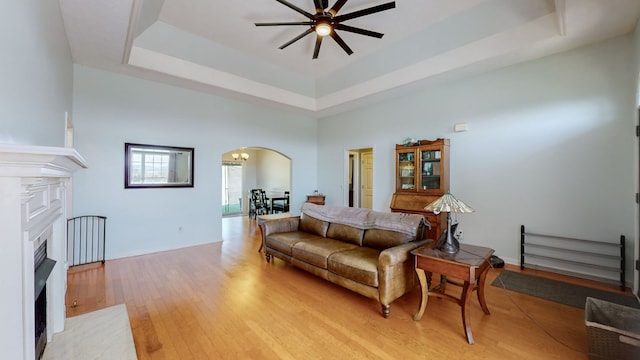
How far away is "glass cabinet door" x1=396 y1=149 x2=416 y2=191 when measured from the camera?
5016mm

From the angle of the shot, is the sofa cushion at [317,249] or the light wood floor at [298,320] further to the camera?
the sofa cushion at [317,249]

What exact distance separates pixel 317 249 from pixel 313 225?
89 centimetres

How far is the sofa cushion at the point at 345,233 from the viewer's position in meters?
3.51

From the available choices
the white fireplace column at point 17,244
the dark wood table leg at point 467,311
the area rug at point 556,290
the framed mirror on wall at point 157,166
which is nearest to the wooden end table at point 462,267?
the dark wood table leg at point 467,311

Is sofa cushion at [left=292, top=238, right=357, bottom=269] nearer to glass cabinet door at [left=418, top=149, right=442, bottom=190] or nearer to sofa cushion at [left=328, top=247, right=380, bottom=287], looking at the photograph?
sofa cushion at [left=328, top=247, right=380, bottom=287]

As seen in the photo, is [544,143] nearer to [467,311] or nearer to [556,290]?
[556,290]

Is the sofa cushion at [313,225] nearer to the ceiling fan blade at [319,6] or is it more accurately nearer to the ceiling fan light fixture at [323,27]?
the ceiling fan light fixture at [323,27]

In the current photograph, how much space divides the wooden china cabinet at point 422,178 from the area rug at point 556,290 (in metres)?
1.22

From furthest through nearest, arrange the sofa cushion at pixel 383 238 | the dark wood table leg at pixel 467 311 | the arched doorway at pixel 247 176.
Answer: the arched doorway at pixel 247 176
the sofa cushion at pixel 383 238
the dark wood table leg at pixel 467 311

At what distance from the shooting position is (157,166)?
478 cm

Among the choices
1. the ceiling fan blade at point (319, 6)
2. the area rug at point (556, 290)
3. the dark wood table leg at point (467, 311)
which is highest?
the ceiling fan blade at point (319, 6)

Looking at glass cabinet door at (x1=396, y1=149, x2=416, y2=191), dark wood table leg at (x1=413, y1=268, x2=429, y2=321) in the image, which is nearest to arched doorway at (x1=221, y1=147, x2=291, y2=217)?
glass cabinet door at (x1=396, y1=149, x2=416, y2=191)

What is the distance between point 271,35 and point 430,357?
4.89m

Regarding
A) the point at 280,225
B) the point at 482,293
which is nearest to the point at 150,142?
the point at 280,225
